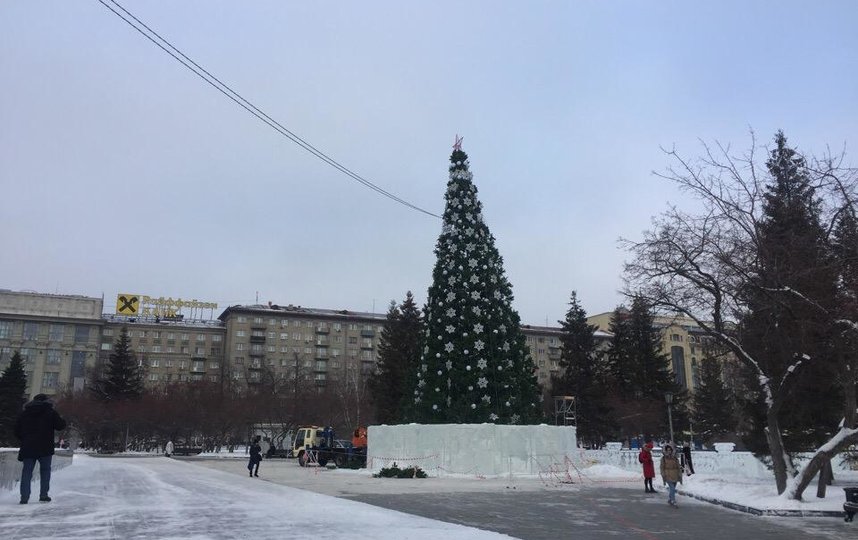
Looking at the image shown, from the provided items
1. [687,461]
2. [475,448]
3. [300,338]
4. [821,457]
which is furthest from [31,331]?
[821,457]

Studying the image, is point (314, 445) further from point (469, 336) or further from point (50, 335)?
point (50, 335)

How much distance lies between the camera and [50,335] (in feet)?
366

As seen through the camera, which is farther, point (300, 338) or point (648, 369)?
point (300, 338)

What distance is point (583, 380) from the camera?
200 ft

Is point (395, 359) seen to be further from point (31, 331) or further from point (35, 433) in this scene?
point (31, 331)

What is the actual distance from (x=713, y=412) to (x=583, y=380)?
18.9m

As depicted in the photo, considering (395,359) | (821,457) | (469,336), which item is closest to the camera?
(821,457)

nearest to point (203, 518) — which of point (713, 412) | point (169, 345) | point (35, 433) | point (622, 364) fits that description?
point (35, 433)

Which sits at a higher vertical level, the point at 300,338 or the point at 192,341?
the point at 300,338

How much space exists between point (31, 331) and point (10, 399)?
180 ft

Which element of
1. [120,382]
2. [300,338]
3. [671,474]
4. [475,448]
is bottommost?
[671,474]

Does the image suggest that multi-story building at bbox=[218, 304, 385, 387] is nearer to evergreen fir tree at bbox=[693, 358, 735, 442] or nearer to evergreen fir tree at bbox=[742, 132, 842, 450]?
evergreen fir tree at bbox=[693, 358, 735, 442]

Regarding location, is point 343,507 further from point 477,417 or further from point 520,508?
point 477,417

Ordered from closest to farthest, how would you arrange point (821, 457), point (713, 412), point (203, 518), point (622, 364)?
point (203, 518), point (821, 457), point (622, 364), point (713, 412)
